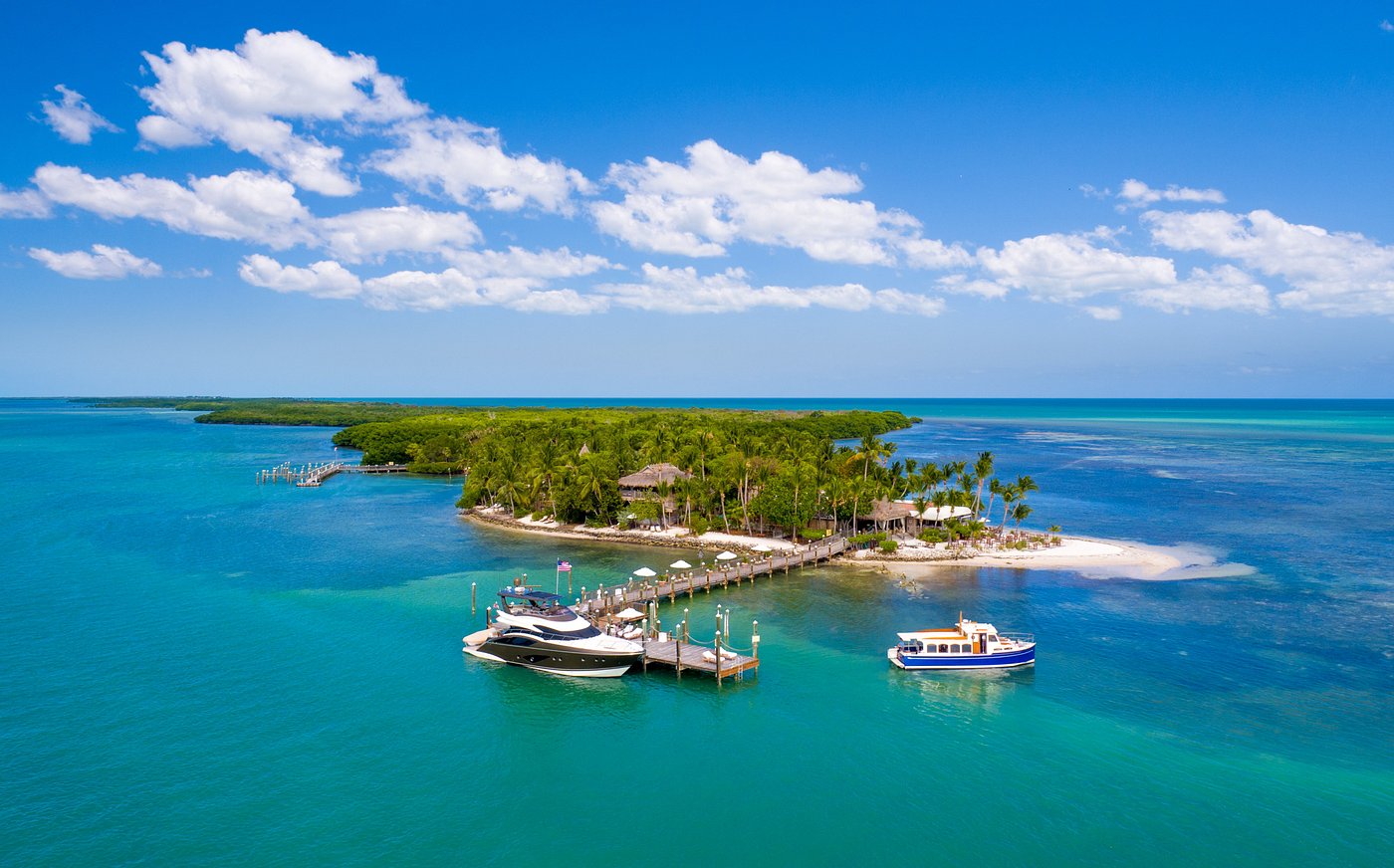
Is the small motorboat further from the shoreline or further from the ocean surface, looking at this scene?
the shoreline

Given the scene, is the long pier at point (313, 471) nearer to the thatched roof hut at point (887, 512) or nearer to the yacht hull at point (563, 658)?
the thatched roof hut at point (887, 512)

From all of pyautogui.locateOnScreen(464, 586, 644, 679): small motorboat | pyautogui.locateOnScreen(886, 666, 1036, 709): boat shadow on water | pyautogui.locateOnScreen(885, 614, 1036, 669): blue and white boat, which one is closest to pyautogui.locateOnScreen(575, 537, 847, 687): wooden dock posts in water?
pyautogui.locateOnScreen(464, 586, 644, 679): small motorboat

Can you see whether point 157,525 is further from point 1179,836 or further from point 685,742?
point 1179,836

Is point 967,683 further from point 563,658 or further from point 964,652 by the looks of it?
point 563,658

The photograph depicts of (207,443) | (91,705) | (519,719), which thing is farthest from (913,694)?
(207,443)

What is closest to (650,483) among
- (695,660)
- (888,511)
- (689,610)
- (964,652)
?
(888,511)

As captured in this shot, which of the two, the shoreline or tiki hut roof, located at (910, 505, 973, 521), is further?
tiki hut roof, located at (910, 505, 973, 521)

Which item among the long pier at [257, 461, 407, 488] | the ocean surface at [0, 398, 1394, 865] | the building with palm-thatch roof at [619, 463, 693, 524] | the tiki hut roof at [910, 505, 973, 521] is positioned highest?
the building with palm-thatch roof at [619, 463, 693, 524]
